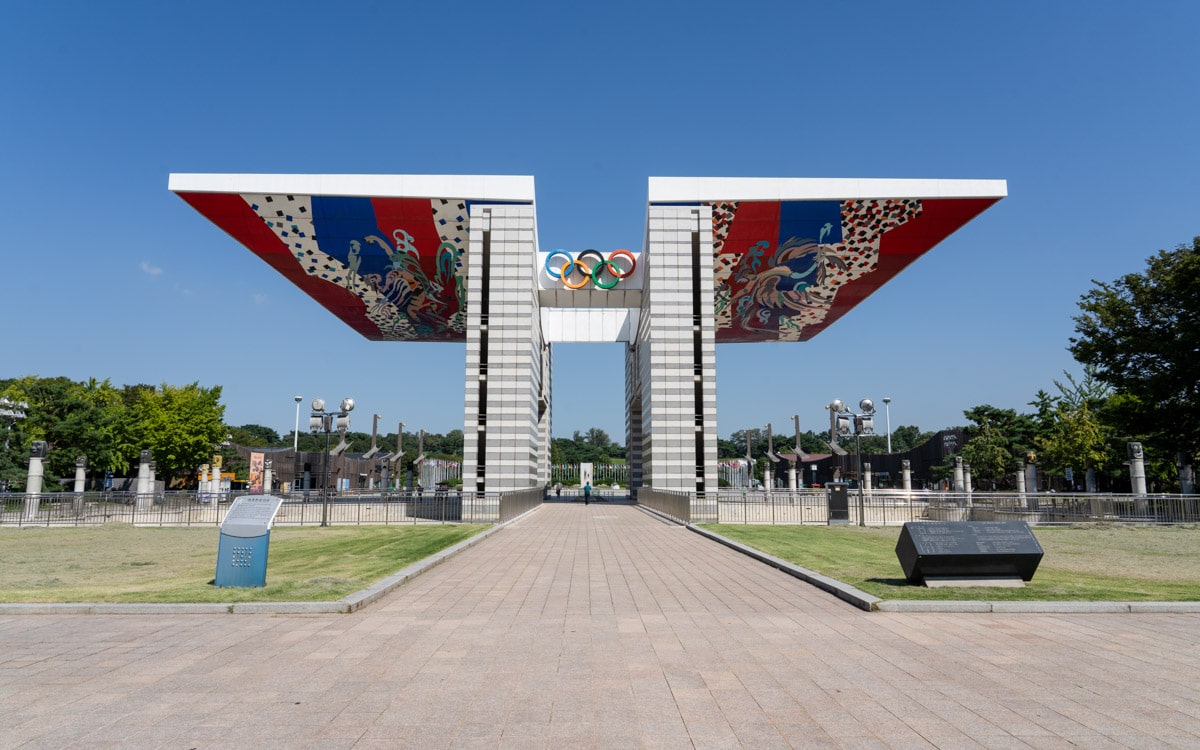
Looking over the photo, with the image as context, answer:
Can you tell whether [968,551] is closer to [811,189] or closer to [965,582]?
[965,582]

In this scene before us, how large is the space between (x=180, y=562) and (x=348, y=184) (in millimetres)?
23603

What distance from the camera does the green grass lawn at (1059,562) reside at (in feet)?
33.7

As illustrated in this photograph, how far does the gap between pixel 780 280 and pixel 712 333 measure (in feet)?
28.4

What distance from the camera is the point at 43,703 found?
212 inches

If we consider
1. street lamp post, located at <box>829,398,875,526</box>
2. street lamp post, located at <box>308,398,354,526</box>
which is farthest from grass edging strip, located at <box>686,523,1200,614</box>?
street lamp post, located at <box>308,398,354,526</box>

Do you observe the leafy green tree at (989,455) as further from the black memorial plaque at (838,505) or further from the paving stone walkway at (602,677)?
the paving stone walkway at (602,677)

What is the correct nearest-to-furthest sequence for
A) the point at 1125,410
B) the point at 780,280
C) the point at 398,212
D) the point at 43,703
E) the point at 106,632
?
the point at 43,703 → the point at 106,632 → the point at 398,212 → the point at 1125,410 → the point at 780,280

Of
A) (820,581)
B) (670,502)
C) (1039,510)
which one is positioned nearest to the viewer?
(820,581)

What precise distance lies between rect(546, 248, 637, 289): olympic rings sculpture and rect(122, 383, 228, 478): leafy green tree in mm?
31402

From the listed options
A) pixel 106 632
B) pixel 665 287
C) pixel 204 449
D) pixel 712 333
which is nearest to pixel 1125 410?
pixel 712 333

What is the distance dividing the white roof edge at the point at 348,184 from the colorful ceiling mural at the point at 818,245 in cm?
1257

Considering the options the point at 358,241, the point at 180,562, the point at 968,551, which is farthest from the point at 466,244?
the point at 968,551

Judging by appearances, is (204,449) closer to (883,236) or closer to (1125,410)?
(883,236)

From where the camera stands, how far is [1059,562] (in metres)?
15.2
